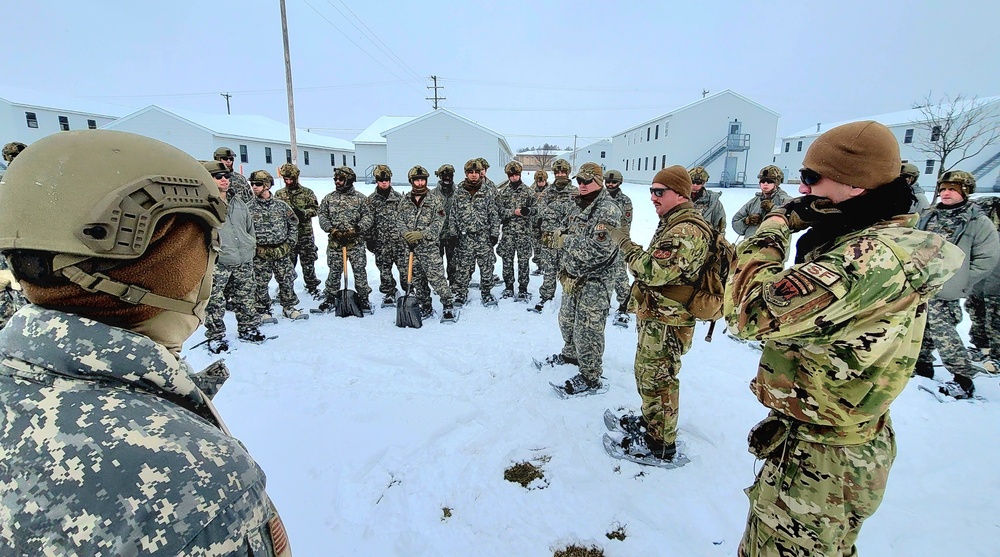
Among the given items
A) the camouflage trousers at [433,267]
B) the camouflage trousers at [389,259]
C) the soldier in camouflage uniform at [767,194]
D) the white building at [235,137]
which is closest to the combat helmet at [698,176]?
the soldier in camouflage uniform at [767,194]

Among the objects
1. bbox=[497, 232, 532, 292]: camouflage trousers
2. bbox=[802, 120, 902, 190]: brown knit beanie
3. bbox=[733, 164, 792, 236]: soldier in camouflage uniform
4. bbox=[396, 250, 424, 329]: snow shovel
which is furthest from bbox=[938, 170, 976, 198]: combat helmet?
bbox=[396, 250, 424, 329]: snow shovel

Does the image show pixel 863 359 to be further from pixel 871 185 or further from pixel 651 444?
pixel 651 444

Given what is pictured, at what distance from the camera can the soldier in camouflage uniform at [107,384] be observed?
27.9 inches

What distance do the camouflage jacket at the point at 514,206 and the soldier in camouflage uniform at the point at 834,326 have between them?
6350 millimetres

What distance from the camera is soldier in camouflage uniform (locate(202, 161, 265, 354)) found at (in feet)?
16.8

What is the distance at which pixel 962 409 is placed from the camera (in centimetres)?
407

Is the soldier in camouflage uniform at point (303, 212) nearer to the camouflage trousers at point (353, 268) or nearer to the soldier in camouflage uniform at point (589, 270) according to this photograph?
the camouflage trousers at point (353, 268)

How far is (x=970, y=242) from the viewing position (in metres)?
4.42

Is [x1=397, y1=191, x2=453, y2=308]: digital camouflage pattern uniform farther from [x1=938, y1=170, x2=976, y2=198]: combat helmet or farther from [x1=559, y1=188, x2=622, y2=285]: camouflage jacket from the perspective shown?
[x1=938, y1=170, x2=976, y2=198]: combat helmet

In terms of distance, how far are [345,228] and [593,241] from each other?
4.41 metres

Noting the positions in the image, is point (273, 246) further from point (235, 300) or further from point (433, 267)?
point (433, 267)

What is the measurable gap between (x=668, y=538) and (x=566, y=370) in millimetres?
2236

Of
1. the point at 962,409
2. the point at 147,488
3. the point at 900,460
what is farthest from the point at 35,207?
the point at 962,409

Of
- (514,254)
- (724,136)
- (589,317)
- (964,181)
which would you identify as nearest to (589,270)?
(589,317)
